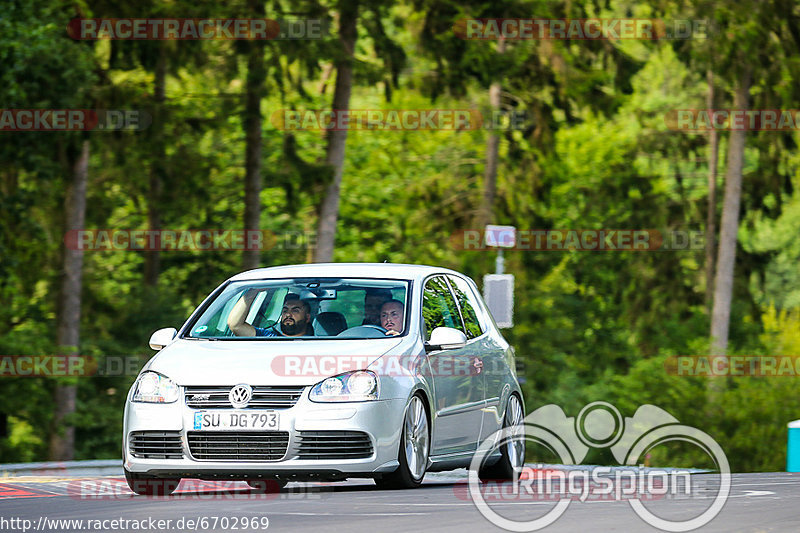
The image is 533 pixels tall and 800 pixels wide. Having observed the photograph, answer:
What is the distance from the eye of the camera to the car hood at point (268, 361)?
1057 centimetres

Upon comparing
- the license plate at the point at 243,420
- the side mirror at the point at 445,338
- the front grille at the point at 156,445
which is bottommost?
the front grille at the point at 156,445

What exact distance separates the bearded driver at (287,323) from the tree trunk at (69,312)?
19.4 m

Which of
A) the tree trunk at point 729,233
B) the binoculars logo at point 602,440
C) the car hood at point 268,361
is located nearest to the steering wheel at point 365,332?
the car hood at point 268,361

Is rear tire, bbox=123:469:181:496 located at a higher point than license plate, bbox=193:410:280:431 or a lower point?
lower

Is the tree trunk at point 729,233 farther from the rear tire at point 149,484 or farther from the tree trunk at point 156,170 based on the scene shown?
the rear tire at point 149,484

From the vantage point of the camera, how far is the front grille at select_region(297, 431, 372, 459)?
1049 centimetres

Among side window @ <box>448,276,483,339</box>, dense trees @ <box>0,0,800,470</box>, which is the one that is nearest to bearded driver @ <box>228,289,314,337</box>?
side window @ <box>448,276,483,339</box>

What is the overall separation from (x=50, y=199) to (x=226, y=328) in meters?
24.8

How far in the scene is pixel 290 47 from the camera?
3184 centimetres

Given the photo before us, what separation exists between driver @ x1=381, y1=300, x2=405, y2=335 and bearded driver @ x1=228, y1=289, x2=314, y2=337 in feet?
1.82

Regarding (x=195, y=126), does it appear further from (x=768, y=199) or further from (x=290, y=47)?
(x=768, y=199)

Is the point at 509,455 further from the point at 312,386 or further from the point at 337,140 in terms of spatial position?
the point at 337,140

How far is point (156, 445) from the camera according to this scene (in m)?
10.8

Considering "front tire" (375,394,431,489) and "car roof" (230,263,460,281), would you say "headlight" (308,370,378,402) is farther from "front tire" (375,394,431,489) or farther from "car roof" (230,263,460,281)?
"car roof" (230,263,460,281)
